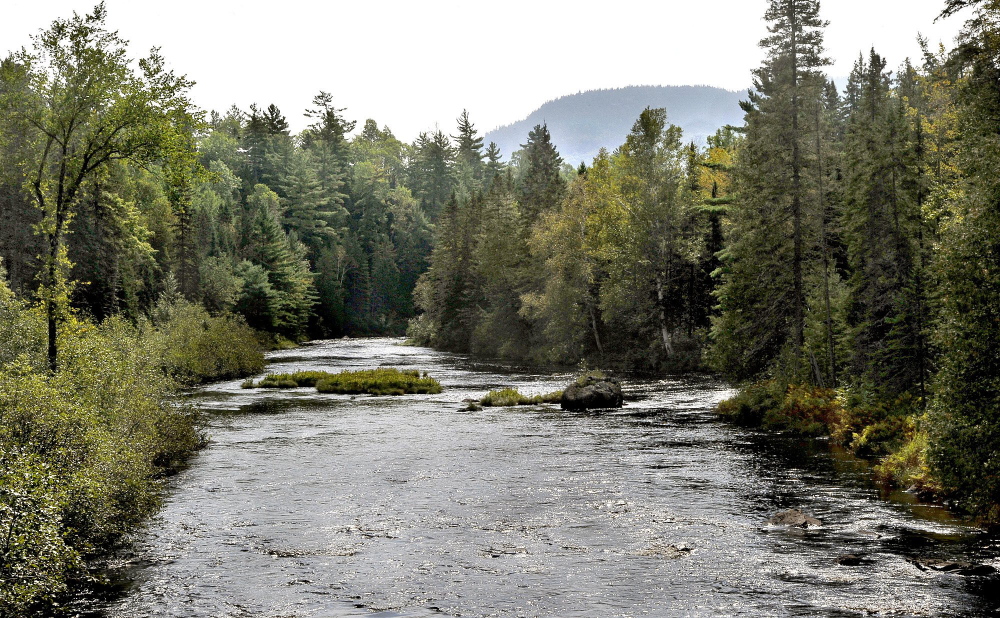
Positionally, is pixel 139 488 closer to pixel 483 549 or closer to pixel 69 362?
pixel 69 362

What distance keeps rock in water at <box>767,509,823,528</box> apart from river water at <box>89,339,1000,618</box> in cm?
33

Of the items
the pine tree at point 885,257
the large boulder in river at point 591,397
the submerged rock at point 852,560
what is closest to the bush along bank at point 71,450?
the submerged rock at point 852,560

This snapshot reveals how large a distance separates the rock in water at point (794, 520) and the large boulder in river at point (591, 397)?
65.3 ft

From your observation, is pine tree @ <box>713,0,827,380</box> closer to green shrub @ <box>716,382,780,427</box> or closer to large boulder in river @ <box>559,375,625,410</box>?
green shrub @ <box>716,382,780,427</box>

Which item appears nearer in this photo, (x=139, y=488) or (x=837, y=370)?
(x=139, y=488)

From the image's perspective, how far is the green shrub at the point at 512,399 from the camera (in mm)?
38688

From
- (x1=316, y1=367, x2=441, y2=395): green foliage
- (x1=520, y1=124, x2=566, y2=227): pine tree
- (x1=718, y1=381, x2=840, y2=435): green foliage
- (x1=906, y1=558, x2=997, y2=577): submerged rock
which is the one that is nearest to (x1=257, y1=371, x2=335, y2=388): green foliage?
(x1=316, y1=367, x2=441, y2=395): green foliage

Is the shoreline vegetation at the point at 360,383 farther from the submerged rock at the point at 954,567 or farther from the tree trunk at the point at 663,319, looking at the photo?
the submerged rock at the point at 954,567

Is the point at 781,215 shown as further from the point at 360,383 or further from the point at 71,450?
the point at 71,450

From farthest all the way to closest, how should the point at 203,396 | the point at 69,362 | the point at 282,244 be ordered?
the point at 282,244
the point at 203,396
the point at 69,362

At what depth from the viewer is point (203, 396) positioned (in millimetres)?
41906

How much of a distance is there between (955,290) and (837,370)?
65.5ft

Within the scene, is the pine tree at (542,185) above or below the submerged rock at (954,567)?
above

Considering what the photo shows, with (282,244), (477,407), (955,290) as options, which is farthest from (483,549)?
(282,244)
